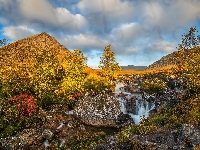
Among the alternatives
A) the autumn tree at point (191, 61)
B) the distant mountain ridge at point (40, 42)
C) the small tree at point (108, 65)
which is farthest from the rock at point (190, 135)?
the distant mountain ridge at point (40, 42)

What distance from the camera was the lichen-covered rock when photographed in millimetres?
38969

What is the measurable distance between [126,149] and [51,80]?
31737 millimetres

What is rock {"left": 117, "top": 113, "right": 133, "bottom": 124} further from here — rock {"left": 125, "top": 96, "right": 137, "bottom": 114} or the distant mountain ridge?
the distant mountain ridge

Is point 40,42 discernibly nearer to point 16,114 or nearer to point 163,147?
point 16,114

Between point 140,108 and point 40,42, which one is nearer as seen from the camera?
point 140,108

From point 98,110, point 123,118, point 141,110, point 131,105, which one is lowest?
point 123,118

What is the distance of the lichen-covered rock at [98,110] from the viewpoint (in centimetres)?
3897

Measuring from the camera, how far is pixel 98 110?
133 feet

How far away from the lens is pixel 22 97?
3962 centimetres

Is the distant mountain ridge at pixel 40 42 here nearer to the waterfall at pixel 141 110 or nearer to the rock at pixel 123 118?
the waterfall at pixel 141 110

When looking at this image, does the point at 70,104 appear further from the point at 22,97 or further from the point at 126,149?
the point at 126,149

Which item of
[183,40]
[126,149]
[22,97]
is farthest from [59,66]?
[126,149]

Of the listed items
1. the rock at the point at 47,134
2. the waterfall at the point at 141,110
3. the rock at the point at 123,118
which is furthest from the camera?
the waterfall at the point at 141,110

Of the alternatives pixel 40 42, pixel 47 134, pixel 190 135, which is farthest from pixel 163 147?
pixel 40 42
